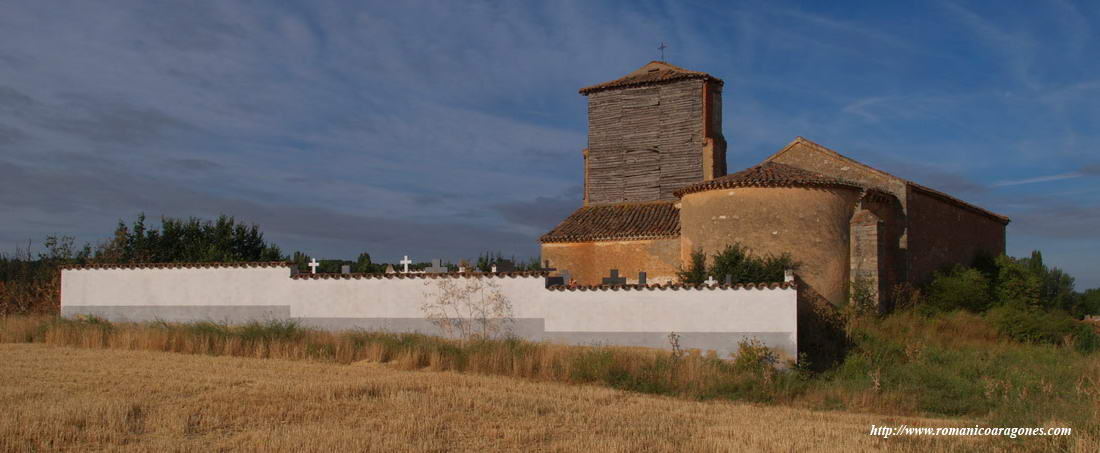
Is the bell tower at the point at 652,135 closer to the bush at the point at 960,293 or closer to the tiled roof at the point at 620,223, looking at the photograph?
the tiled roof at the point at 620,223

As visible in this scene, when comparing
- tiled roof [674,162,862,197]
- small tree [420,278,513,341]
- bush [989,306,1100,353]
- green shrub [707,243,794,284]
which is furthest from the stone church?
small tree [420,278,513,341]

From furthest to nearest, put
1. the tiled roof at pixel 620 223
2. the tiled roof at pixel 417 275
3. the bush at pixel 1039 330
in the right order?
the tiled roof at pixel 620 223, the bush at pixel 1039 330, the tiled roof at pixel 417 275

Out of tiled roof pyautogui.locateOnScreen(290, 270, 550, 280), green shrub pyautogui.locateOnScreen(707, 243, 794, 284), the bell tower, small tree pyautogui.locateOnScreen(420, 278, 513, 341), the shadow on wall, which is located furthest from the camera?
the bell tower

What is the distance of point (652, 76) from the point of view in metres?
33.8

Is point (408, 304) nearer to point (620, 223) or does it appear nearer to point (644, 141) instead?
point (620, 223)

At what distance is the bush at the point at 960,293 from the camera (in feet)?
85.9

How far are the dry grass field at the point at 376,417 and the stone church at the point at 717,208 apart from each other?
9280mm

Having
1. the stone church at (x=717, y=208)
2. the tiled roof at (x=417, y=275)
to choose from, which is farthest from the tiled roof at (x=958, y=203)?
the tiled roof at (x=417, y=275)

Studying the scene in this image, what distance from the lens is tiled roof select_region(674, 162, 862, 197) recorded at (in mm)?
23734

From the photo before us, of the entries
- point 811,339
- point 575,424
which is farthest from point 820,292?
point 575,424

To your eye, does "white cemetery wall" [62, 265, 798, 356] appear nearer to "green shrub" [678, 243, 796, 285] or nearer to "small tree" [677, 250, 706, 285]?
"green shrub" [678, 243, 796, 285]

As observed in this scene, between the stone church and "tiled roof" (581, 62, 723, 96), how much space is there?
5 centimetres

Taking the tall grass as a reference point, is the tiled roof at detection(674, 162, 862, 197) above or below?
above

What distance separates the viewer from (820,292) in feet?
77.3
